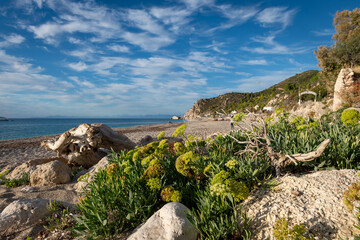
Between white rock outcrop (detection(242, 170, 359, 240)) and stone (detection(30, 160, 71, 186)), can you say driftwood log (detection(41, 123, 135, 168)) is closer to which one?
stone (detection(30, 160, 71, 186))

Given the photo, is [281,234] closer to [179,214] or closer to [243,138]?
[179,214]

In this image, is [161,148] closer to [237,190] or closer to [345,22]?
[237,190]

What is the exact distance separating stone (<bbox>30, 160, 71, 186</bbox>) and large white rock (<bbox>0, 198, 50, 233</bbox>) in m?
2.73

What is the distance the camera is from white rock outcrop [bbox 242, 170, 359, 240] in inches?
78.0

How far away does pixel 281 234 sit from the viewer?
183 centimetres

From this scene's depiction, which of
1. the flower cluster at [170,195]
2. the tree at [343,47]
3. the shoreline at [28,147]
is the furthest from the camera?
the tree at [343,47]

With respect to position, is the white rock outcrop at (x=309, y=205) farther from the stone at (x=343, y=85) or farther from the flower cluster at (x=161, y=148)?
the stone at (x=343, y=85)

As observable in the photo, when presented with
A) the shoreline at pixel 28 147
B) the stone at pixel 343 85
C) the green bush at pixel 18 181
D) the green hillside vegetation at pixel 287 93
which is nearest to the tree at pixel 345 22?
the green hillside vegetation at pixel 287 93

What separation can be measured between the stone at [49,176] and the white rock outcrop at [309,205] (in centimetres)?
592

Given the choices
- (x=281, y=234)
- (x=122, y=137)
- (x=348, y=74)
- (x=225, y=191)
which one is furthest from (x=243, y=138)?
(x=348, y=74)

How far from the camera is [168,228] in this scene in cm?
215

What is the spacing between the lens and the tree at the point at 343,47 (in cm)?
1947

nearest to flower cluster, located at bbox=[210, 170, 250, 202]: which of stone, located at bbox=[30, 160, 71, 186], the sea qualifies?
stone, located at bbox=[30, 160, 71, 186]

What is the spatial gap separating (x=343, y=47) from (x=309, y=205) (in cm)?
2572
